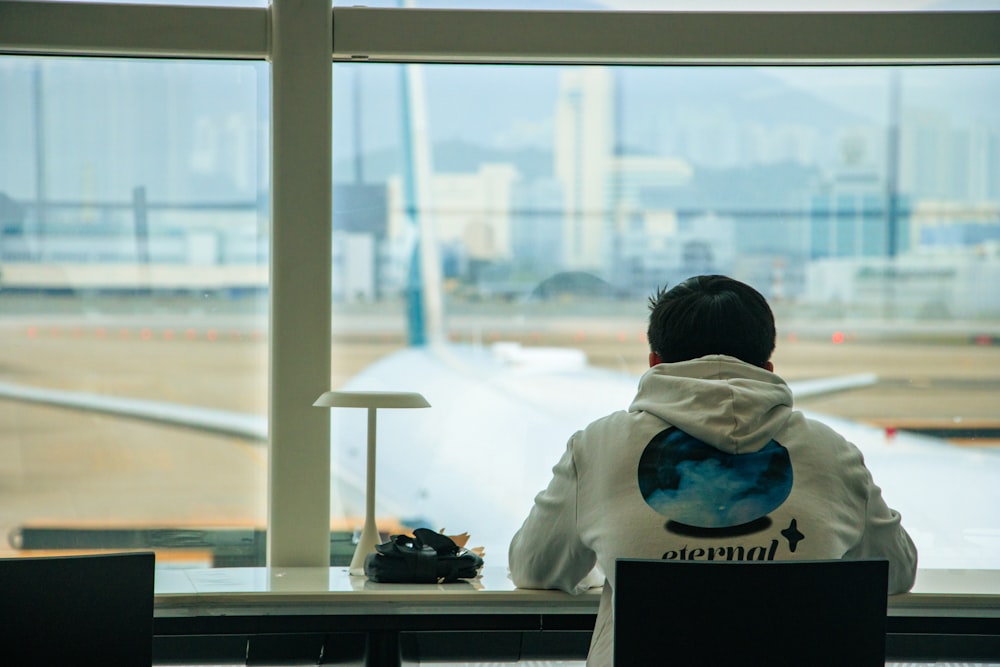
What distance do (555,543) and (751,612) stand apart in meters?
0.49

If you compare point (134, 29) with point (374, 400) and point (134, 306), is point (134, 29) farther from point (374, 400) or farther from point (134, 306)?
point (374, 400)

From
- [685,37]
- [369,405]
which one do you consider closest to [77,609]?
[369,405]

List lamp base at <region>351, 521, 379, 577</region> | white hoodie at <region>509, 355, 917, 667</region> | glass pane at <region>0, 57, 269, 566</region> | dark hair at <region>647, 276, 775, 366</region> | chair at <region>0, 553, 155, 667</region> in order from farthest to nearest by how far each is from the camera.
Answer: glass pane at <region>0, 57, 269, 566</region>, lamp base at <region>351, 521, 379, 577</region>, dark hair at <region>647, 276, 775, 366</region>, white hoodie at <region>509, 355, 917, 667</region>, chair at <region>0, 553, 155, 667</region>

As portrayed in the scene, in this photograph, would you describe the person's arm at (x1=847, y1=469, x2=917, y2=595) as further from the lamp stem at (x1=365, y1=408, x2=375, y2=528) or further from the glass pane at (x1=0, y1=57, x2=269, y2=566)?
the glass pane at (x1=0, y1=57, x2=269, y2=566)

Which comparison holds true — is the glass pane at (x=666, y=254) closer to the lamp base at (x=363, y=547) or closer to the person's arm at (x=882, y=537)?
the lamp base at (x=363, y=547)

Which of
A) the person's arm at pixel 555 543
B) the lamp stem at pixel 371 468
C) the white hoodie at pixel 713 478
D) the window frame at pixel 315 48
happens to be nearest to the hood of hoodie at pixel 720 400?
the white hoodie at pixel 713 478

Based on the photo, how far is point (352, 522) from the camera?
268cm

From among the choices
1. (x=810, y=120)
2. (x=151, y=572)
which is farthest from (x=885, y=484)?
(x=151, y=572)

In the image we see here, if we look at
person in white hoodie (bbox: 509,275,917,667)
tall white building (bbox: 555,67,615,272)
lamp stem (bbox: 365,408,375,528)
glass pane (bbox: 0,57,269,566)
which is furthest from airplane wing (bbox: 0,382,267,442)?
person in white hoodie (bbox: 509,275,917,667)

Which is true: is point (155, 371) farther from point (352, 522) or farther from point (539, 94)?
point (539, 94)

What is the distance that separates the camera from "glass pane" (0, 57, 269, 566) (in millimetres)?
2605

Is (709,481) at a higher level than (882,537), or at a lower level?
higher

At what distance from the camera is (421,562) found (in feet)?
6.88

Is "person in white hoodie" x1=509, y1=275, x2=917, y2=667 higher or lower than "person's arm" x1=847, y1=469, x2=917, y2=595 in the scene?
higher
